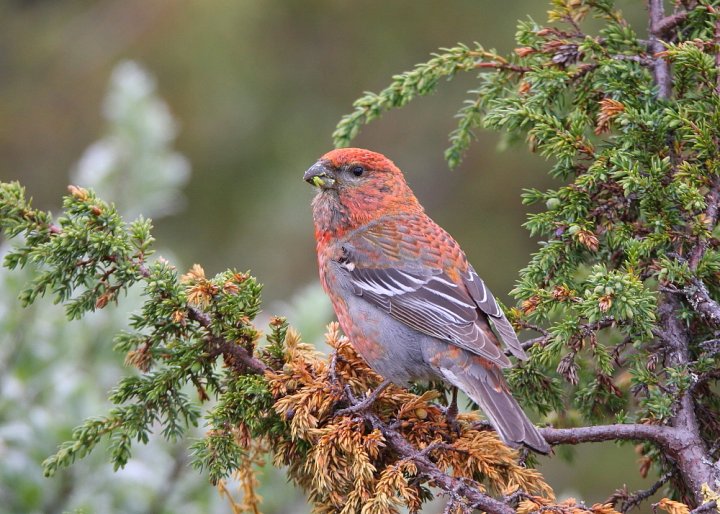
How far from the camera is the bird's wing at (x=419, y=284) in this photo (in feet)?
10.7

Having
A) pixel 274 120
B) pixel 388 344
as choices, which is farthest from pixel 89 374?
pixel 274 120

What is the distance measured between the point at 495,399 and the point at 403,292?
2.52ft

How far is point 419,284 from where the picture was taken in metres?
3.56

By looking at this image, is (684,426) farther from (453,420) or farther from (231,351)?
(231,351)

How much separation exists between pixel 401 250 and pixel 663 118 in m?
1.26

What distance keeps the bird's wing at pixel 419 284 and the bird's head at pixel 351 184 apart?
4.3 inches

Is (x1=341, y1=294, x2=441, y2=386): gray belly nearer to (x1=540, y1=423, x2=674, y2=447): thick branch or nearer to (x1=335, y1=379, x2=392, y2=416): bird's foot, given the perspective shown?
(x1=335, y1=379, x2=392, y2=416): bird's foot

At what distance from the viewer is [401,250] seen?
3.72 meters

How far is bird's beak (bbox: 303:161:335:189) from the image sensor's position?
3.85m

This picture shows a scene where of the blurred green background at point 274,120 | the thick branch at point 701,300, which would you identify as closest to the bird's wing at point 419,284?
the thick branch at point 701,300

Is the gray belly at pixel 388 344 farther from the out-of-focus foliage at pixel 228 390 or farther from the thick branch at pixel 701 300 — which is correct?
the thick branch at pixel 701 300

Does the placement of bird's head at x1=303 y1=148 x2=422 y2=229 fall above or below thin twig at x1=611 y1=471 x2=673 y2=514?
above

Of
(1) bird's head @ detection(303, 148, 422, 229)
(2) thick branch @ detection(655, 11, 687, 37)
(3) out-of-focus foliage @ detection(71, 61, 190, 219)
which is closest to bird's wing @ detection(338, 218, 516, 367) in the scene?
(1) bird's head @ detection(303, 148, 422, 229)

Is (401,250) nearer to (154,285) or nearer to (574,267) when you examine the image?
(574,267)
